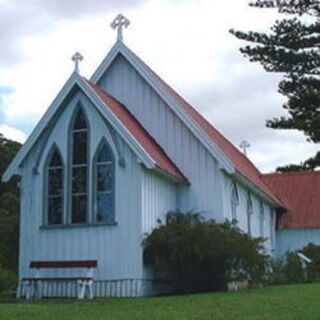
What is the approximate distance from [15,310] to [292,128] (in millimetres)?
13375

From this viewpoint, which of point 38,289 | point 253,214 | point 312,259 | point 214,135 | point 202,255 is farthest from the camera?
point 312,259

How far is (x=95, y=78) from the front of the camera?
25.9m

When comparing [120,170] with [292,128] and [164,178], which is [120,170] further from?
[292,128]

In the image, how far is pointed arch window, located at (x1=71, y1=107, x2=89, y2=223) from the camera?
72.0 feet

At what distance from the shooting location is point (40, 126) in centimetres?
2228

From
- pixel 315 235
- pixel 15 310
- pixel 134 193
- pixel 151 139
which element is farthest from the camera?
pixel 315 235

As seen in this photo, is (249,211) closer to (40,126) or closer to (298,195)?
(298,195)

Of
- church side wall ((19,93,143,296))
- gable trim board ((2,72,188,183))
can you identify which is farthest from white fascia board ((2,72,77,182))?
church side wall ((19,93,143,296))

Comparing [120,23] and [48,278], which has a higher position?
[120,23]

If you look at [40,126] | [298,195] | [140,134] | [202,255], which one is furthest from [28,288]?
[298,195]

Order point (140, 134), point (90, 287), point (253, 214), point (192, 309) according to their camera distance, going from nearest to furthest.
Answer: point (192, 309)
point (90, 287)
point (140, 134)
point (253, 214)

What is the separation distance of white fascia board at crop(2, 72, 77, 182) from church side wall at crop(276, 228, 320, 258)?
622 inches

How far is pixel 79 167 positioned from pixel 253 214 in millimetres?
10595

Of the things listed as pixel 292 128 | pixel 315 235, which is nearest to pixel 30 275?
pixel 292 128
